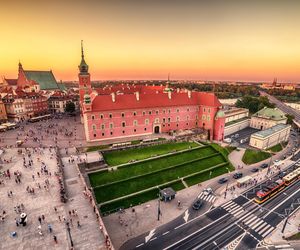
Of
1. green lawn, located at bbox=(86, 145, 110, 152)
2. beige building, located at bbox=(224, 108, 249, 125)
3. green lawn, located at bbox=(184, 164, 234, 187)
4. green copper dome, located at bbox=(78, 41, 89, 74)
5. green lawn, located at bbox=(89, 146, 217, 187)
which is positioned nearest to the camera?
green lawn, located at bbox=(89, 146, 217, 187)

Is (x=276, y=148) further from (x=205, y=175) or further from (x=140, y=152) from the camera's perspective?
(x=140, y=152)

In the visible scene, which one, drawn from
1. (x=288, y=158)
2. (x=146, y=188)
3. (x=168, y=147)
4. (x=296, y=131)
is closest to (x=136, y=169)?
(x=146, y=188)

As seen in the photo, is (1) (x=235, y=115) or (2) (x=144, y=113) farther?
(1) (x=235, y=115)

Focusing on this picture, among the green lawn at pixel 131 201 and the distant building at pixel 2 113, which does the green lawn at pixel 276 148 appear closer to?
the green lawn at pixel 131 201

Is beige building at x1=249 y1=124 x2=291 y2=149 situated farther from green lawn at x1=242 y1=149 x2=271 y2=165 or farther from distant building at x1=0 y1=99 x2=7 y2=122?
distant building at x1=0 y1=99 x2=7 y2=122

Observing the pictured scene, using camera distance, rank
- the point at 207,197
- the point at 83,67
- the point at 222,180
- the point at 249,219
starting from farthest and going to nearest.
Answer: the point at 83,67
the point at 222,180
the point at 207,197
the point at 249,219

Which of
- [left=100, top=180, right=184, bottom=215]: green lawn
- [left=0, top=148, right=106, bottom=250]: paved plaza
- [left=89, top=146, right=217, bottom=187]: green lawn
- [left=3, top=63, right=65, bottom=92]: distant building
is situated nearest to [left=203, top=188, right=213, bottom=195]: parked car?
[left=100, top=180, right=184, bottom=215]: green lawn

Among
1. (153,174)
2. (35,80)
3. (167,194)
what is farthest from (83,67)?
(35,80)
